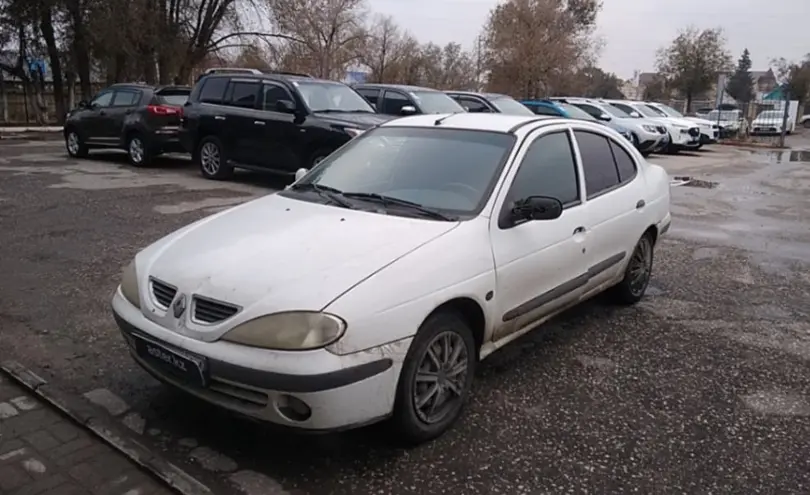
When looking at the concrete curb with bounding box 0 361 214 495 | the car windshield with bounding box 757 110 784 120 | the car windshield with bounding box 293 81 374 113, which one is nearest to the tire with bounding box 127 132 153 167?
the car windshield with bounding box 293 81 374 113

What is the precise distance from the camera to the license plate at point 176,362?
290 centimetres

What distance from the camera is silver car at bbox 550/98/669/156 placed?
19.4m

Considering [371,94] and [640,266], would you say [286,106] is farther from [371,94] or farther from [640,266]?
[640,266]

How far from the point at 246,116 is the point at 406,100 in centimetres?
340

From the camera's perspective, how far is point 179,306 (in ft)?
9.91

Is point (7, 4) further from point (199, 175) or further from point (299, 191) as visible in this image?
point (299, 191)

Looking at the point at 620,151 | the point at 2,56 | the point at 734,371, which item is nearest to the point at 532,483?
the point at 734,371

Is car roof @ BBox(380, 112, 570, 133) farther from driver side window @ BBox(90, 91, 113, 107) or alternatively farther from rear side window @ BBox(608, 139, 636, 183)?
driver side window @ BBox(90, 91, 113, 107)

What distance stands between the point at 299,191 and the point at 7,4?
80.5 ft

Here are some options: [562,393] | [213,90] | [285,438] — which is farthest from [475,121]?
[213,90]

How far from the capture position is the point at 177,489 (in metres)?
2.85

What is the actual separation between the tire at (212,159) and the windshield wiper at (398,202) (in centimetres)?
816

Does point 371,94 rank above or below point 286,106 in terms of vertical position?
above

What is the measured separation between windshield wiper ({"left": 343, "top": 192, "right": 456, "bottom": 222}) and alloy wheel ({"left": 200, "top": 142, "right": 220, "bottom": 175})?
8309 millimetres
